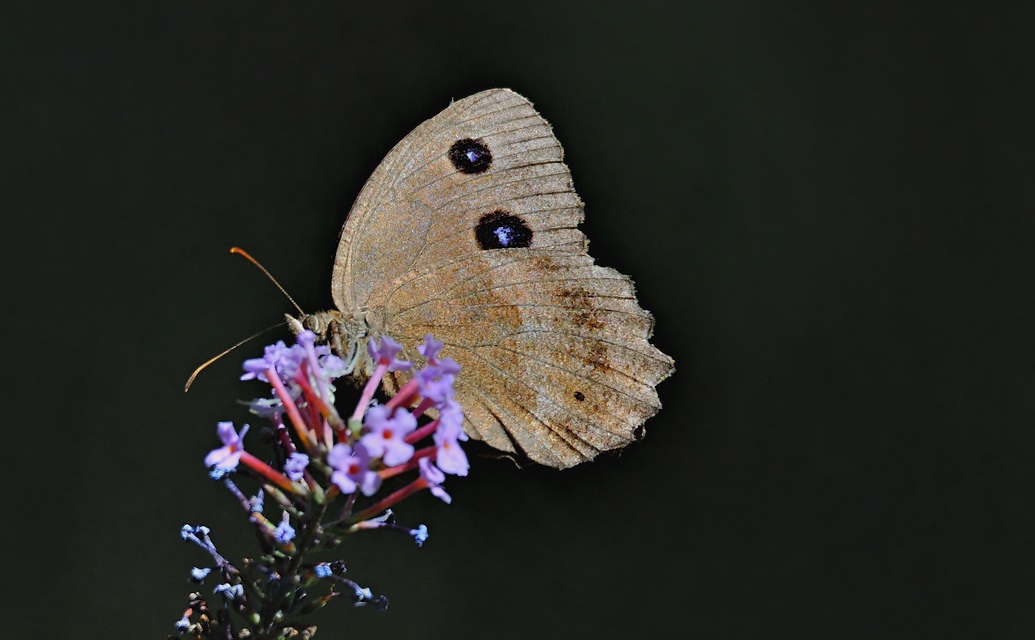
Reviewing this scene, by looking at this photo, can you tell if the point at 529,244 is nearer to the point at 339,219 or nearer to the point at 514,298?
the point at 514,298

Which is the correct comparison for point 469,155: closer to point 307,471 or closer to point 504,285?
point 504,285

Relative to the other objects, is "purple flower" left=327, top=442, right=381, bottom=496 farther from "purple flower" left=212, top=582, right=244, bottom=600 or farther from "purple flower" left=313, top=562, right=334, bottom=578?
"purple flower" left=212, top=582, right=244, bottom=600

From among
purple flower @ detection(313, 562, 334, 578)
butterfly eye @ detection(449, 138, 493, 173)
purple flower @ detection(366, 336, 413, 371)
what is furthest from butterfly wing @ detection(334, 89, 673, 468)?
purple flower @ detection(313, 562, 334, 578)

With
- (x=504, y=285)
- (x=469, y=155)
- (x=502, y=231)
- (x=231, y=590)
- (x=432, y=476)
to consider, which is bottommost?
(x=231, y=590)

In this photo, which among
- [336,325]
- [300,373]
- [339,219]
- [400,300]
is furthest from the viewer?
[339,219]

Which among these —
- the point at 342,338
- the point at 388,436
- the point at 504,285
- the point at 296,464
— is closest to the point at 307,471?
the point at 296,464

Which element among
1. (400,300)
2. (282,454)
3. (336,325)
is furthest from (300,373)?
(400,300)

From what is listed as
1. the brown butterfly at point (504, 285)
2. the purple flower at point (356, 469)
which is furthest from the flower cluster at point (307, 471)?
the brown butterfly at point (504, 285)
